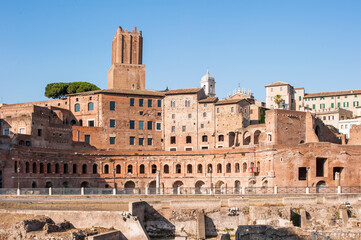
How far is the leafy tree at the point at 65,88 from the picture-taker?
A: 9181 cm

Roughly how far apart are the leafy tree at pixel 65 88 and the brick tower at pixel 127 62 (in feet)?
26.2

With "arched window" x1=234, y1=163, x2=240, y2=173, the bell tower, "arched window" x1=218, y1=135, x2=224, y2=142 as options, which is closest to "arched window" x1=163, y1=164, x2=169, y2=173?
"arched window" x1=218, y1=135, x2=224, y2=142

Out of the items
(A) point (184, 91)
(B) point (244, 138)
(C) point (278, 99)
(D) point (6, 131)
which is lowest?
(B) point (244, 138)

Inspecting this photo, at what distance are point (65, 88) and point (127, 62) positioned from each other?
15.3m

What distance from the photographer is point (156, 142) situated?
259 ft

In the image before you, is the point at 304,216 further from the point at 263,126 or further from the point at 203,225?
the point at 263,126

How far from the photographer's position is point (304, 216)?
41.5 metres

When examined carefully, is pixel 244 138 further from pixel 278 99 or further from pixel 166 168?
pixel 278 99

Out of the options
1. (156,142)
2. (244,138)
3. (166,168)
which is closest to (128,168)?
(166,168)

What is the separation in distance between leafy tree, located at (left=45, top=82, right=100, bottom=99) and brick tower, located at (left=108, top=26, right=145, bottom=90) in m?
7.98

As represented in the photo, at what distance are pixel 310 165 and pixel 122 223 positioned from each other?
3136 cm

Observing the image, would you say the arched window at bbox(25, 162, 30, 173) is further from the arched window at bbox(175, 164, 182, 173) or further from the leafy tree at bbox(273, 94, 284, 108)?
the leafy tree at bbox(273, 94, 284, 108)

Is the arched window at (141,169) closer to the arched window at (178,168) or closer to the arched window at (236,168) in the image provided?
the arched window at (178,168)

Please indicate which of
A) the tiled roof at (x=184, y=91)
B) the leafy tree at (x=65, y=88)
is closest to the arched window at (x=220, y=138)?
the tiled roof at (x=184, y=91)
